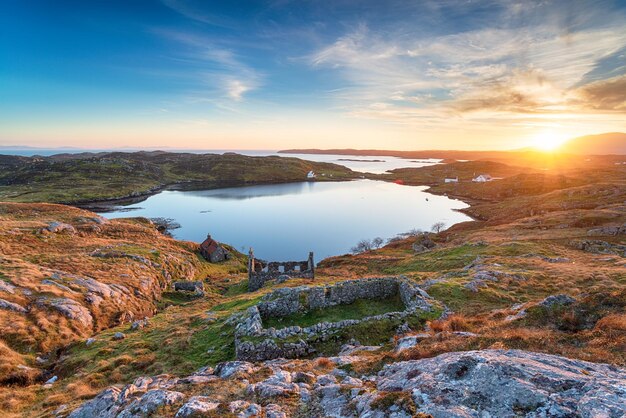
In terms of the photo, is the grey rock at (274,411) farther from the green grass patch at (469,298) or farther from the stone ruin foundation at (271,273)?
the stone ruin foundation at (271,273)

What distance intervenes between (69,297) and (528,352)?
32037 millimetres

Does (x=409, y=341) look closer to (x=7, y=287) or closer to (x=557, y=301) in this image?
(x=557, y=301)

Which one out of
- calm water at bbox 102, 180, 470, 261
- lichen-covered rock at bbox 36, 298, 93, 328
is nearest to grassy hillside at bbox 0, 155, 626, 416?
lichen-covered rock at bbox 36, 298, 93, 328

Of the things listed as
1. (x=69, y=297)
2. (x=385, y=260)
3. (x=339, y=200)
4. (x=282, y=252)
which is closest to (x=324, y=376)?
(x=69, y=297)

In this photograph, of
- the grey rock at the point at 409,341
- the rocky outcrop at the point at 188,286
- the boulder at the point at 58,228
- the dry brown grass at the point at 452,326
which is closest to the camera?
the grey rock at the point at 409,341

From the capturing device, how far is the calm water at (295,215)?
84188 millimetres

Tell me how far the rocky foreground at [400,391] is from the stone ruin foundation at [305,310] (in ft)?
12.7

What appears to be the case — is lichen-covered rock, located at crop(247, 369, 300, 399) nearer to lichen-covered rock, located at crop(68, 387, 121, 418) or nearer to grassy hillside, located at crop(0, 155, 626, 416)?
grassy hillside, located at crop(0, 155, 626, 416)

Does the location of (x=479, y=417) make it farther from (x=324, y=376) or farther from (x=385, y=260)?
(x=385, y=260)

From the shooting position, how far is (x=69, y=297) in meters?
25.7

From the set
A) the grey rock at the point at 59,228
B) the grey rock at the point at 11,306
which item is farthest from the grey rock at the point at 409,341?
the grey rock at the point at 59,228

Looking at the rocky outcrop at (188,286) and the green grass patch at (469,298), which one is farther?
the rocky outcrop at (188,286)

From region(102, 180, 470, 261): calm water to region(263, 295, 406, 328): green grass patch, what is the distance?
1897 inches

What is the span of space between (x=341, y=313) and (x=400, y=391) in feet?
44.7
